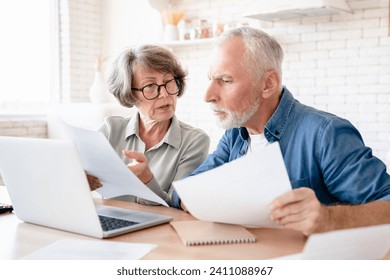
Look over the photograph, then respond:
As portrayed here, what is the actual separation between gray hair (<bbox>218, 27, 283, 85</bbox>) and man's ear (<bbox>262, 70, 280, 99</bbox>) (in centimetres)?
2

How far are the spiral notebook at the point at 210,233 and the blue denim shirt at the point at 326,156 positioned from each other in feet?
1.20

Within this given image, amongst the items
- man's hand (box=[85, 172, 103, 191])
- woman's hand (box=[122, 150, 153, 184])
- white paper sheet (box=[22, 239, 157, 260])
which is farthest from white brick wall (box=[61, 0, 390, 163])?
white paper sheet (box=[22, 239, 157, 260])

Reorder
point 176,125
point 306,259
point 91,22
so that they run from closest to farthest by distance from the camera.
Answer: point 306,259, point 176,125, point 91,22

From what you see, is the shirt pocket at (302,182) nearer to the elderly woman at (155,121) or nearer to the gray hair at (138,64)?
the elderly woman at (155,121)

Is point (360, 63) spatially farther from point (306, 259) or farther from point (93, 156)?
point (306, 259)

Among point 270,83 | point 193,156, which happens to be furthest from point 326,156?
Result: point 193,156

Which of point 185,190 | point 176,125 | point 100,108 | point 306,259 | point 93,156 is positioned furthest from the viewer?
point 100,108

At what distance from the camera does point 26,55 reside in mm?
4848

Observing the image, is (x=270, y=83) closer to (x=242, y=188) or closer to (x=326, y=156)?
(x=326, y=156)

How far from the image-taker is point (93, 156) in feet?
4.97

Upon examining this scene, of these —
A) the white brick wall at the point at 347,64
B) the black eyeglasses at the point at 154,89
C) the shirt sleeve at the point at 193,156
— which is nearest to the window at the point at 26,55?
the white brick wall at the point at 347,64

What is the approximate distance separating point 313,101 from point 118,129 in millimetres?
2236
